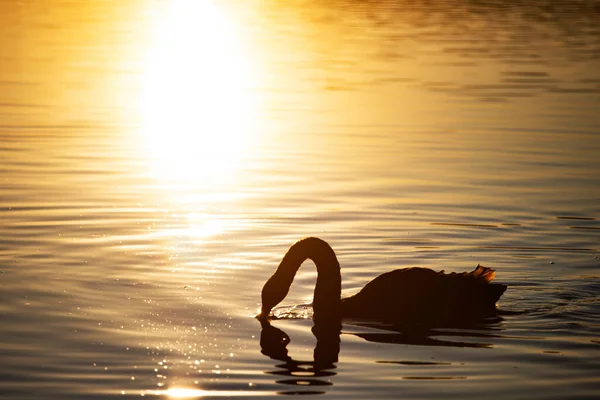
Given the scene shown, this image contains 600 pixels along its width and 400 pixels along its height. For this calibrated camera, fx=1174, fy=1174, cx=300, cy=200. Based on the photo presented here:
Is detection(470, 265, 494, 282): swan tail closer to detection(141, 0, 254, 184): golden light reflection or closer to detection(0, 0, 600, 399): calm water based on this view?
detection(0, 0, 600, 399): calm water

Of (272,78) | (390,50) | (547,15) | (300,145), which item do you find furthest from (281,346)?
(547,15)

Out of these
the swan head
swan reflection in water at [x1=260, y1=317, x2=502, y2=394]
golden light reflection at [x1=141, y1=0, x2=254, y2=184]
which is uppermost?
golden light reflection at [x1=141, y1=0, x2=254, y2=184]

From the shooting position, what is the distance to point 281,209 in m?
16.1

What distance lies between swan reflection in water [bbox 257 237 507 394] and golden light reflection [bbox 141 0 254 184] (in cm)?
743

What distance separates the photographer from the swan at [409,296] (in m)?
11.1

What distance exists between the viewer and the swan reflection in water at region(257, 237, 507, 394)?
10.9 m

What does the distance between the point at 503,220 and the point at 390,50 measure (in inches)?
883

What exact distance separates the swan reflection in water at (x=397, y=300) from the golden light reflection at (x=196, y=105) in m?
7.43

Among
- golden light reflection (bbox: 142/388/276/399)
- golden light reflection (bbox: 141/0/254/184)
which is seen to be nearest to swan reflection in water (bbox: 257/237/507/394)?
golden light reflection (bbox: 142/388/276/399)

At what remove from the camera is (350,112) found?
25.4 m

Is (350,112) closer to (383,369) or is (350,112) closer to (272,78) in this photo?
(272,78)

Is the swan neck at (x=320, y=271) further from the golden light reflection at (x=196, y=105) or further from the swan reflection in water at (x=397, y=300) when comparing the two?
the golden light reflection at (x=196, y=105)

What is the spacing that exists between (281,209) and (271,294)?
527 centimetres

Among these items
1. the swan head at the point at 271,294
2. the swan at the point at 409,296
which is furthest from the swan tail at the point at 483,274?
the swan head at the point at 271,294
